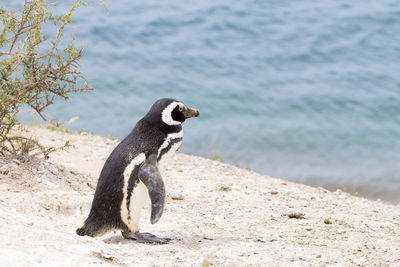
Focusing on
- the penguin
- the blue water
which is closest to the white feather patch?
the penguin

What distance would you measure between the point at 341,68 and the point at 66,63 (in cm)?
1011

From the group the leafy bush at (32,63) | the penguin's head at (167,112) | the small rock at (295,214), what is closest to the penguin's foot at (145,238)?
the penguin's head at (167,112)

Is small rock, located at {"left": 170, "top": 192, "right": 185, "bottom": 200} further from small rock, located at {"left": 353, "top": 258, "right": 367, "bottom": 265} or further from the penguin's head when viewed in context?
small rock, located at {"left": 353, "top": 258, "right": 367, "bottom": 265}

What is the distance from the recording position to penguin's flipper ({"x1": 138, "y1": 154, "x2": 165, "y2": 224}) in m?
4.12

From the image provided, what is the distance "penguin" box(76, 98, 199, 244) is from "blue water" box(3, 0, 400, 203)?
534cm

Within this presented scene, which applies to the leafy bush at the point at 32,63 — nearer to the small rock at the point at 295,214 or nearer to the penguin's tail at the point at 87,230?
the penguin's tail at the point at 87,230

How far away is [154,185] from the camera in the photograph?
4203mm

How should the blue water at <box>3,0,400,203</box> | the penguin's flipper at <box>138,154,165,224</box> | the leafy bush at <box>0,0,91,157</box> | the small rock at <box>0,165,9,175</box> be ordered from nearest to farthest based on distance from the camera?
the penguin's flipper at <box>138,154,165,224</box>
the small rock at <box>0,165,9,175</box>
the leafy bush at <box>0,0,91,157</box>
the blue water at <box>3,0,400,203</box>

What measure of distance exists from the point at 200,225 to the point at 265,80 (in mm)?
8875

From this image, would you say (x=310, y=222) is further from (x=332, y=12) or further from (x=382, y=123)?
(x=332, y=12)

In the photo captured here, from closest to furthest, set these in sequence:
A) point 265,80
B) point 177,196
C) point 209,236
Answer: point 209,236 → point 177,196 → point 265,80

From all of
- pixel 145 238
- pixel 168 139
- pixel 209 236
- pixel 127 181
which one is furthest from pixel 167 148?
pixel 209 236

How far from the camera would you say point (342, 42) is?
1535 cm

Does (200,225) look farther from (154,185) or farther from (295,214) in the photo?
(154,185)
